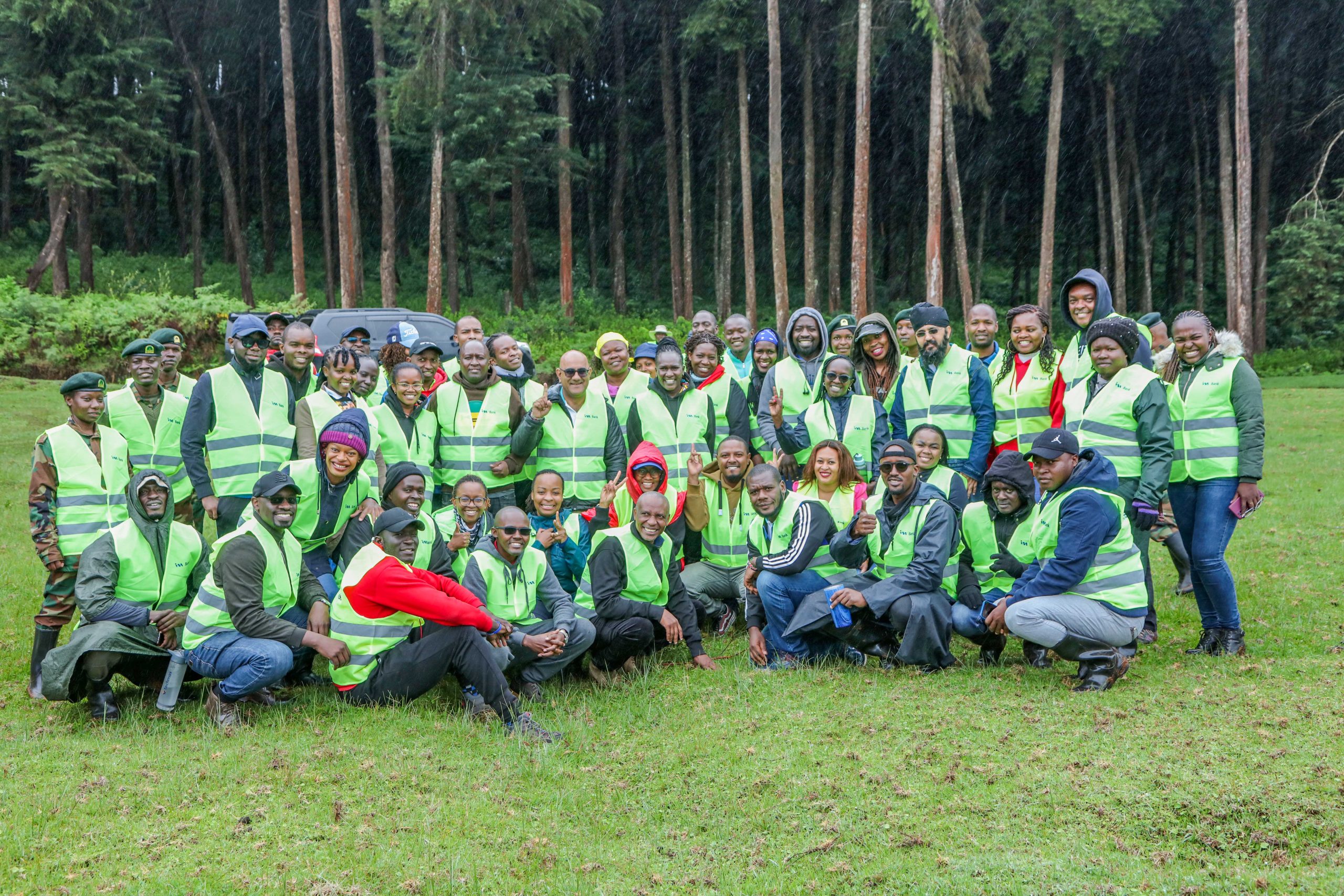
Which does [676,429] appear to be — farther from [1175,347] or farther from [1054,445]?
[1175,347]

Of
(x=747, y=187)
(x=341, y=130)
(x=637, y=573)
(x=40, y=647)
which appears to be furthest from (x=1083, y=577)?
(x=747, y=187)

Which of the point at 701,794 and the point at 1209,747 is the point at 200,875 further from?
the point at 1209,747

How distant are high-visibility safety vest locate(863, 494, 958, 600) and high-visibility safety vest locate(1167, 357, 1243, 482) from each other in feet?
5.58

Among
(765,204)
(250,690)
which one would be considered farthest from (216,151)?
(250,690)

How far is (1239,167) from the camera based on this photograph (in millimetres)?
24016

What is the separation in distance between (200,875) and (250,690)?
6.20 feet

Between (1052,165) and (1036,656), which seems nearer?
(1036,656)

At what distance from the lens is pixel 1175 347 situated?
24.2ft

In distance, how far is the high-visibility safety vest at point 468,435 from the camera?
8.10 m

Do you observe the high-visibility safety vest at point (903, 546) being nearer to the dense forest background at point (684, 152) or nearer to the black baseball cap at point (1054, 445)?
the black baseball cap at point (1054, 445)

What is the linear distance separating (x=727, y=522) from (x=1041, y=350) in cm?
273

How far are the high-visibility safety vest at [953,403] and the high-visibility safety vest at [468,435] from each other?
3.27m

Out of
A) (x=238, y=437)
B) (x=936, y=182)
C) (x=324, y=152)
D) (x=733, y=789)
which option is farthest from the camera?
(x=324, y=152)

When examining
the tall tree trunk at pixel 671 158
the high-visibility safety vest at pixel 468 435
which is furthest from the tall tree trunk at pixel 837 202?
the high-visibility safety vest at pixel 468 435
